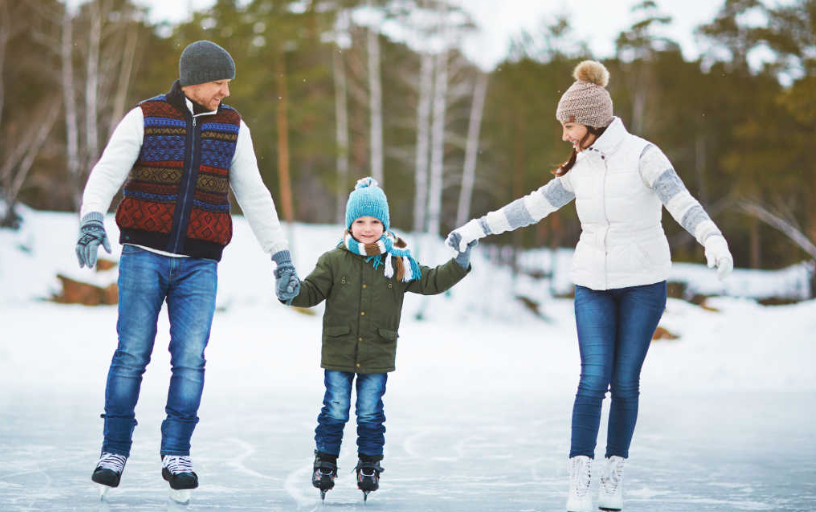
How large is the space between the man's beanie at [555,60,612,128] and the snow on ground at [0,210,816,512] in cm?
145

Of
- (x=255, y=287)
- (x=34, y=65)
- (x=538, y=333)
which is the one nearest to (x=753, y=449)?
(x=538, y=333)

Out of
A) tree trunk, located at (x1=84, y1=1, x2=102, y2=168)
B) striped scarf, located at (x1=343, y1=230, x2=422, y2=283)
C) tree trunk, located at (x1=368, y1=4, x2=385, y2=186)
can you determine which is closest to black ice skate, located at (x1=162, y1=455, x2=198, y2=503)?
striped scarf, located at (x1=343, y1=230, x2=422, y2=283)

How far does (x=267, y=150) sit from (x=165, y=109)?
1760cm

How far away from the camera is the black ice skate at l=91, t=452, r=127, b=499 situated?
131 inches

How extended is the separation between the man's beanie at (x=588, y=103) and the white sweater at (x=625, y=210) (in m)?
0.06

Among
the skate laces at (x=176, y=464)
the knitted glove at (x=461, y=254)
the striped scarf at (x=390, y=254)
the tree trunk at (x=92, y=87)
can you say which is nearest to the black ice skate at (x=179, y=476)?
the skate laces at (x=176, y=464)

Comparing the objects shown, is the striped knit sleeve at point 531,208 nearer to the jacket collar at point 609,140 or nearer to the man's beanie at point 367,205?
the jacket collar at point 609,140

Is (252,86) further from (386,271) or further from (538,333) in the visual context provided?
(386,271)

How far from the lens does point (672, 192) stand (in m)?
3.36

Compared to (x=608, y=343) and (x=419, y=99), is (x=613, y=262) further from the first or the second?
(x=419, y=99)

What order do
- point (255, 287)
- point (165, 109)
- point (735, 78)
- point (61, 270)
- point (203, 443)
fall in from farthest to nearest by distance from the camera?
point (735, 78)
point (255, 287)
point (61, 270)
point (203, 443)
point (165, 109)

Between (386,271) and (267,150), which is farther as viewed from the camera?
(267,150)

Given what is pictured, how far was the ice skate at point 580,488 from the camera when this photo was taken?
3369 mm

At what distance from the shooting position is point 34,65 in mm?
20188
